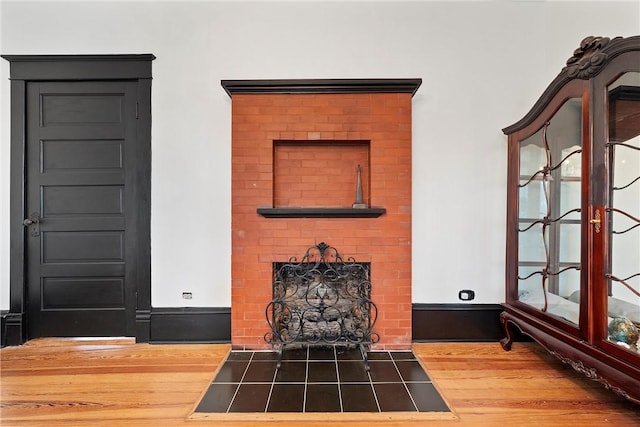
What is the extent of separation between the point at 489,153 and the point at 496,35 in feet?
3.20

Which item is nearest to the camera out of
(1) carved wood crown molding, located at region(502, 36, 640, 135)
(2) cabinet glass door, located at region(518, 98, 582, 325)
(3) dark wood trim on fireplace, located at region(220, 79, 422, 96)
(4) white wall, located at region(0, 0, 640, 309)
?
(1) carved wood crown molding, located at region(502, 36, 640, 135)

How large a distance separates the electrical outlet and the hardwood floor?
365 millimetres

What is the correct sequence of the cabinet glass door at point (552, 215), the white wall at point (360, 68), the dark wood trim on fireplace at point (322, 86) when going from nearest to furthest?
the cabinet glass door at point (552, 215)
the dark wood trim on fireplace at point (322, 86)
the white wall at point (360, 68)

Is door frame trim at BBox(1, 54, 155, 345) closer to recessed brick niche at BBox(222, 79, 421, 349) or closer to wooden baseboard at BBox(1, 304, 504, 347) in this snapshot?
wooden baseboard at BBox(1, 304, 504, 347)

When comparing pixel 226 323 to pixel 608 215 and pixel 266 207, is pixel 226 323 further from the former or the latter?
pixel 608 215

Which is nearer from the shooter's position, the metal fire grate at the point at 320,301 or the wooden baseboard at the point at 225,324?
the metal fire grate at the point at 320,301

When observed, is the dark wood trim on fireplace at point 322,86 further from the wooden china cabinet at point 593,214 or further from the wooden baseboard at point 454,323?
the wooden baseboard at point 454,323

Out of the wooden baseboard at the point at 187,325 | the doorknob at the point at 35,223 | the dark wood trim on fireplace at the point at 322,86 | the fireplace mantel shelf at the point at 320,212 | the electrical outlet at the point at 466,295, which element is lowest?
the wooden baseboard at the point at 187,325

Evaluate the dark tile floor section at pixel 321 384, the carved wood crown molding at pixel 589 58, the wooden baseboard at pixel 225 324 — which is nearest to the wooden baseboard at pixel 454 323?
the wooden baseboard at pixel 225 324

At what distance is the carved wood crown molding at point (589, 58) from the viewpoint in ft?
5.43

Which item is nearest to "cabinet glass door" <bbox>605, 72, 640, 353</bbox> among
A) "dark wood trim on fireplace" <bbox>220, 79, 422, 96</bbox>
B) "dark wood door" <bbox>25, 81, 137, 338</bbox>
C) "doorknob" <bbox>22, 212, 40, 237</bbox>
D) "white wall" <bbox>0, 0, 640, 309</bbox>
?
"white wall" <bbox>0, 0, 640, 309</bbox>

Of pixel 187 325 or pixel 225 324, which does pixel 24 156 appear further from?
pixel 225 324

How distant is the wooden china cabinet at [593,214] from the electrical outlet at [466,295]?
0.48 metres

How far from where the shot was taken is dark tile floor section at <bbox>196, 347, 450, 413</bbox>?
174 cm
